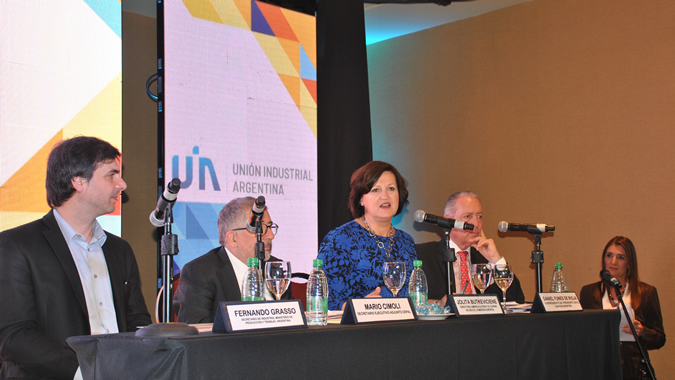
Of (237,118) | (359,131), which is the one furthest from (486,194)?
(237,118)

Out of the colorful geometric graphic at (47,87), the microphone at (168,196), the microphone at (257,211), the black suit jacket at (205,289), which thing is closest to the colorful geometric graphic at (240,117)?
the colorful geometric graphic at (47,87)

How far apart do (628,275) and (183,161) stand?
3248mm

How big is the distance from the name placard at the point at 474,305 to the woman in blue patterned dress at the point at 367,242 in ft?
2.37

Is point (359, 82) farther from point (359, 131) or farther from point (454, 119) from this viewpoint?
point (454, 119)

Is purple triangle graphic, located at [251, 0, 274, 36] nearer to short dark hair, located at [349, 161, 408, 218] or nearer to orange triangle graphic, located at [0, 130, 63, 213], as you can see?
orange triangle graphic, located at [0, 130, 63, 213]

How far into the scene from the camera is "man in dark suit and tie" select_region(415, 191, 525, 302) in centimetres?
332

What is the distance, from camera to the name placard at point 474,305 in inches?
83.4

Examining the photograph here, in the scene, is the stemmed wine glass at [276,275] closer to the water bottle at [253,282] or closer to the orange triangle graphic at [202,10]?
the water bottle at [253,282]

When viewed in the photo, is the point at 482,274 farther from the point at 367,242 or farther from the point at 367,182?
the point at 367,182

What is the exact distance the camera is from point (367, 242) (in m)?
3.00

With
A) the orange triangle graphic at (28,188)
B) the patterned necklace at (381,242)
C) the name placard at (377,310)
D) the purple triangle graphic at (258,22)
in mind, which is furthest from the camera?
the purple triangle graphic at (258,22)

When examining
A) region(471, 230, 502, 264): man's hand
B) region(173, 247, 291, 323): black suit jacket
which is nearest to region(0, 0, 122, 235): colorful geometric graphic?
region(173, 247, 291, 323): black suit jacket

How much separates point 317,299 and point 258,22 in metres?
3.38

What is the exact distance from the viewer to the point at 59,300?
2.25 metres
